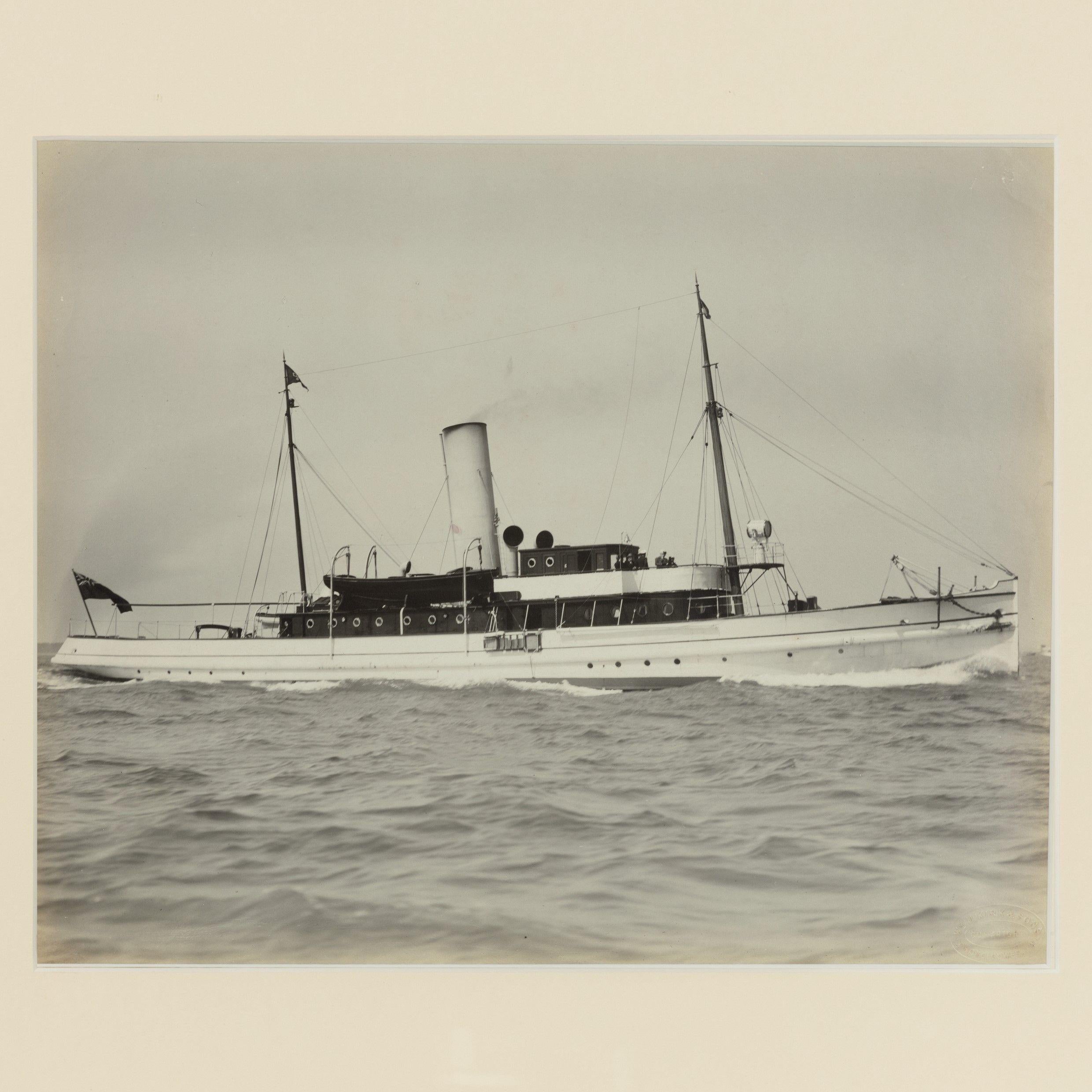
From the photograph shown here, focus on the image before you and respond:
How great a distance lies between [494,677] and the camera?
8.09m

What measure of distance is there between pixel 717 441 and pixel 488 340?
1.71 m

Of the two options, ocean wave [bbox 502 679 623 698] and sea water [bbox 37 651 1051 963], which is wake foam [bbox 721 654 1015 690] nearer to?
sea water [bbox 37 651 1051 963]

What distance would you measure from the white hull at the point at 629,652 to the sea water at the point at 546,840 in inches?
22.4

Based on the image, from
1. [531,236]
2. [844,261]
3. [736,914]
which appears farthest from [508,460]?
[736,914]

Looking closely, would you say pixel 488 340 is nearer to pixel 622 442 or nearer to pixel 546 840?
pixel 622 442

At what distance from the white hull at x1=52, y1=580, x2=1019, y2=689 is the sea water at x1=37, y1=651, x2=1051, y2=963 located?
57 cm

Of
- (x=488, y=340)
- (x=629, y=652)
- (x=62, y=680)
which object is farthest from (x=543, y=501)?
(x=62, y=680)

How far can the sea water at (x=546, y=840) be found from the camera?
17.0 feet

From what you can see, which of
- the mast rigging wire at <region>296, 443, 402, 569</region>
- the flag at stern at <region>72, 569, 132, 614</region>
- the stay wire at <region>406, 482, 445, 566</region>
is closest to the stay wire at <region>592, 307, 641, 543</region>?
the stay wire at <region>406, 482, 445, 566</region>

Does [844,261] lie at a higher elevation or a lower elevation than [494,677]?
higher

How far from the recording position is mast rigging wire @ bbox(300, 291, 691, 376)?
6184 millimetres

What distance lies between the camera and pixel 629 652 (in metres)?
8.77

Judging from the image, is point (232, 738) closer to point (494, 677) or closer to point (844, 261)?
point (494, 677)
